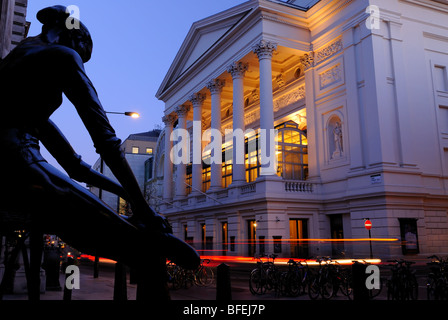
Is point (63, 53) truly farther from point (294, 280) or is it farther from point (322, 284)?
point (294, 280)

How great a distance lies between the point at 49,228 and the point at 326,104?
89.3ft

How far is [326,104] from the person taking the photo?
27547mm

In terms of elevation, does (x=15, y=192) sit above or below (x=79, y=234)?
above

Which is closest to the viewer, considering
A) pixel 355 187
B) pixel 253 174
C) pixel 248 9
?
pixel 355 187

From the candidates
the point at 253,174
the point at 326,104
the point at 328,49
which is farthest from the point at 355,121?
the point at 253,174

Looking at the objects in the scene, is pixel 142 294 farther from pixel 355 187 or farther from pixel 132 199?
pixel 355 187

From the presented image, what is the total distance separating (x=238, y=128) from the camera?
29359 millimetres

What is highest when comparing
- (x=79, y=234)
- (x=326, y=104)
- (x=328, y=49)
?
(x=328, y=49)

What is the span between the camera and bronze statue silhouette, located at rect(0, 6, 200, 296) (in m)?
2.05

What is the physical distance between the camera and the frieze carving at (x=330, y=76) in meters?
26.6

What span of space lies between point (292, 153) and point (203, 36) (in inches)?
636

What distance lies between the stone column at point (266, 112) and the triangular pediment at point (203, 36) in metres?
3.93

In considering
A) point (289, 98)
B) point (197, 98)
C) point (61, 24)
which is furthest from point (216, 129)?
point (61, 24)

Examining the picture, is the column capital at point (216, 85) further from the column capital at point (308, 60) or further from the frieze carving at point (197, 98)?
the column capital at point (308, 60)
